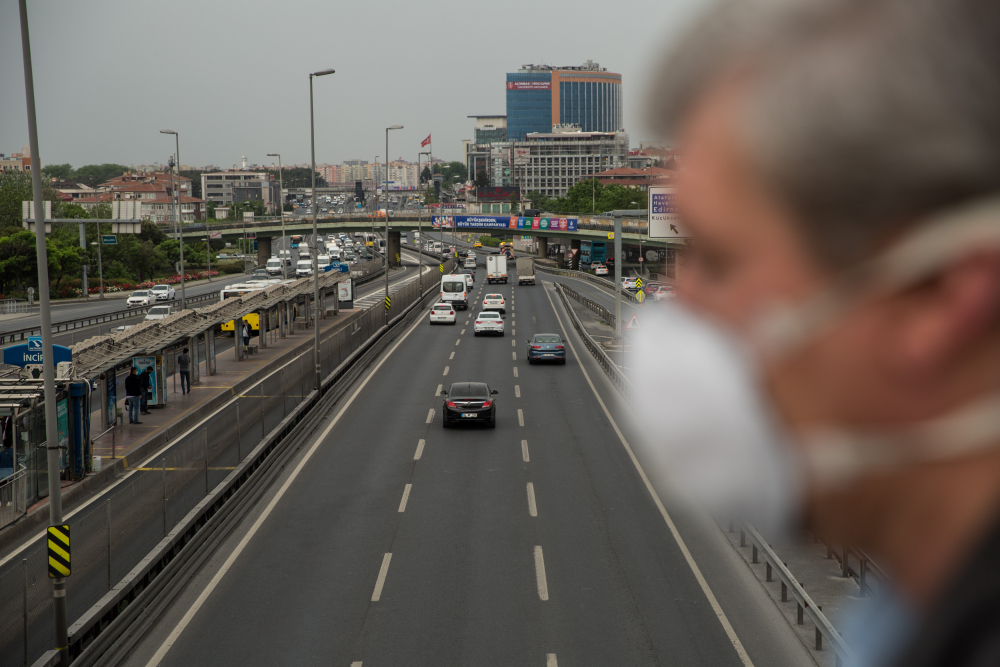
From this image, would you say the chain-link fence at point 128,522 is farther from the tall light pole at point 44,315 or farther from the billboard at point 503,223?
the billboard at point 503,223

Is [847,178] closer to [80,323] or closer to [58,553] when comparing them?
Result: [58,553]

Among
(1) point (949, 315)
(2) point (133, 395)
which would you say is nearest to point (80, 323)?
(2) point (133, 395)

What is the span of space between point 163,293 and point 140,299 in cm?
273

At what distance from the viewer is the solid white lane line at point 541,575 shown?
14.4 m

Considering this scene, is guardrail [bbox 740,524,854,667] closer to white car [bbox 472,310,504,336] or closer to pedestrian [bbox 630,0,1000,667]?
pedestrian [bbox 630,0,1000,667]

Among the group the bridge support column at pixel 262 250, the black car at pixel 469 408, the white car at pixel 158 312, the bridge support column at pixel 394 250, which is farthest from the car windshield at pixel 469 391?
the bridge support column at pixel 262 250

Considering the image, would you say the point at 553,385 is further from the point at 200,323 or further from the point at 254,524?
the point at 254,524

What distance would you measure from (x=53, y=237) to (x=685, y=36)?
307 ft

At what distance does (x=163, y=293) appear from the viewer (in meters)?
69.6

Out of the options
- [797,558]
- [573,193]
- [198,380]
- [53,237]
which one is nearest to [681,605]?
[797,558]

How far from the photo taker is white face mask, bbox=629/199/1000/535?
2.99ft

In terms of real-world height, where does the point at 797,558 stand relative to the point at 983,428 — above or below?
below

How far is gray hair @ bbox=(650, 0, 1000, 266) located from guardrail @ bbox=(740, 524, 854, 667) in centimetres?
912

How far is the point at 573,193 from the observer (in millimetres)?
164125
